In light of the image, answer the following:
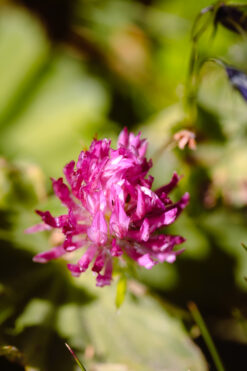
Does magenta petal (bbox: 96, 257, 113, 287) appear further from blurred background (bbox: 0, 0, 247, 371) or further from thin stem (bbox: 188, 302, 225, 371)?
thin stem (bbox: 188, 302, 225, 371)

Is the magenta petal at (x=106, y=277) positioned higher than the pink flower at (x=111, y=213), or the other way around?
the pink flower at (x=111, y=213)

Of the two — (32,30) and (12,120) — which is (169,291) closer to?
(12,120)

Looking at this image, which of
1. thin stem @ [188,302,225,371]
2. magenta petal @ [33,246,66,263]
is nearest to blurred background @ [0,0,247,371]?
thin stem @ [188,302,225,371]

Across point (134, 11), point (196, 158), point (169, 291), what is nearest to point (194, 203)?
point (196, 158)

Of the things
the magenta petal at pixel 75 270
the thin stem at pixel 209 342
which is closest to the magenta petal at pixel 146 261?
the magenta petal at pixel 75 270

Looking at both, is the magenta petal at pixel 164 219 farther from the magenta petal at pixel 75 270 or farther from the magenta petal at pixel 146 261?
the magenta petal at pixel 75 270
